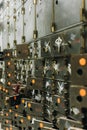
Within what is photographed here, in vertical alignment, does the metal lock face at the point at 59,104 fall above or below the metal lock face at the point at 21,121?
above

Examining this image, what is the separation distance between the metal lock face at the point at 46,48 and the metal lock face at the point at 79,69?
124 centimetres

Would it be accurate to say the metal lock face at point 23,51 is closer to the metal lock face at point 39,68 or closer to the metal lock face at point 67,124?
the metal lock face at point 39,68

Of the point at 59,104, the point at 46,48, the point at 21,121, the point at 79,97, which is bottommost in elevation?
the point at 21,121

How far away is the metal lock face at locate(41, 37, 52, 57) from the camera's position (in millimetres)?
3992

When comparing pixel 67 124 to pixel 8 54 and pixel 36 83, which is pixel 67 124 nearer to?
pixel 36 83

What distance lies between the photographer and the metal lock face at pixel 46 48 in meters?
3.99

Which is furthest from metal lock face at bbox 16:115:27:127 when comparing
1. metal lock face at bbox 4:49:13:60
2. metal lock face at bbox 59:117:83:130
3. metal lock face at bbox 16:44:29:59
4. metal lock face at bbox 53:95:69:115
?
metal lock face at bbox 59:117:83:130

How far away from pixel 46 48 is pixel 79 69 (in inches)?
56.8

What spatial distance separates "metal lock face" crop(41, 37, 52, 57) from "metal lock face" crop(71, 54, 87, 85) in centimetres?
124

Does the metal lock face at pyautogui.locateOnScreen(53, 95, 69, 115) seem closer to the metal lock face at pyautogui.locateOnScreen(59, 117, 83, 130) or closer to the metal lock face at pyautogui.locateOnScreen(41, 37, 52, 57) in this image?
the metal lock face at pyautogui.locateOnScreen(59, 117, 83, 130)

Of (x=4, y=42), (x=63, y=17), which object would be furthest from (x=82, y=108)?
(x=4, y=42)

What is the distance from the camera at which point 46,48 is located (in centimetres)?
411

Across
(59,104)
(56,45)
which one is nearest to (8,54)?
(56,45)

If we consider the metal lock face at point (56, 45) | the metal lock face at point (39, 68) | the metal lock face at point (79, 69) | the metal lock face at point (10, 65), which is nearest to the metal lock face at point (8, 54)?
the metal lock face at point (10, 65)
